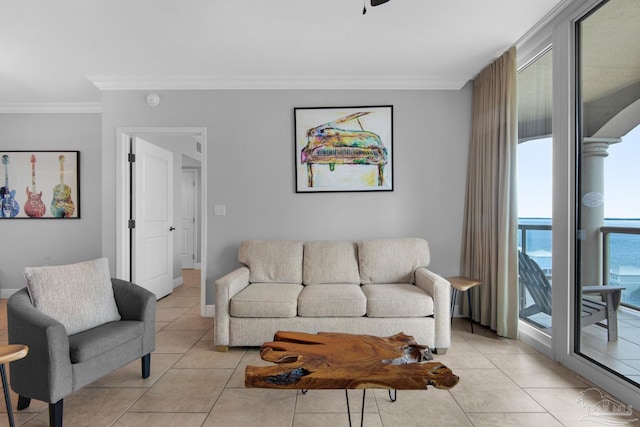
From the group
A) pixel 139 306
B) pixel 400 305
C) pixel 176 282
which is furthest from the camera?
pixel 176 282

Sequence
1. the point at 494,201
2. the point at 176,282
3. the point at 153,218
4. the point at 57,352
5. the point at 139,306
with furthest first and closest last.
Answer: the point at 176,282
the point at 153,218
the point at 494,201
the point at 139,306
the point at 57,352

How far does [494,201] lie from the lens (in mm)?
3180

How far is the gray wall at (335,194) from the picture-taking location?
3689mm

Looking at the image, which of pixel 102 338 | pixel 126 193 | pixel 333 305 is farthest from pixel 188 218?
pixel 102 338

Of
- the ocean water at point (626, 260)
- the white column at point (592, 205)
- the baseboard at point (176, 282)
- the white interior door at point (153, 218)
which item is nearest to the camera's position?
the ocean water at point (626, 260)

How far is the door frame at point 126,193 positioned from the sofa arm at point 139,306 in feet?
4.31

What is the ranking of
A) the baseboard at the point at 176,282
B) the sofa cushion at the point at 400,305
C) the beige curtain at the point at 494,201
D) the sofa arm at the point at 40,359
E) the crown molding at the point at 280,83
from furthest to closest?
the baseboard at the point at 176,282, the crown molding at the point at 280,83, the beige curtain at the point at 494,201, the sofa cushion at the point at 400,305, the sofa arm at the point at 40,359

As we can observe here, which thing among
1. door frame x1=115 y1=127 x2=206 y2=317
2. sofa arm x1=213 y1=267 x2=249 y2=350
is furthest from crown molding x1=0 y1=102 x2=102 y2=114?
sofa arm x1=213 y1=267 x2=249 y2=350

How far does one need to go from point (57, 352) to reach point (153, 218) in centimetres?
282

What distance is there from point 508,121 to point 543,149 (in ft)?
1.23

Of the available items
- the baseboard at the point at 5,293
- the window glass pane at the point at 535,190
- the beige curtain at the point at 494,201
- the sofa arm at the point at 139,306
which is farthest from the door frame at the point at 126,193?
the window glass pane at the point at 535,190

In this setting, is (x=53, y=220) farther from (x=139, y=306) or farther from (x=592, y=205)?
(x=592, y=205)

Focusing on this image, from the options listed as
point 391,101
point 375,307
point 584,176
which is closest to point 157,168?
point 391,101

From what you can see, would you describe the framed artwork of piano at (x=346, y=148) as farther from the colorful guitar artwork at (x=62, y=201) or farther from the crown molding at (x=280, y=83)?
the colorful guitar artwork at (x=62, y=201)
